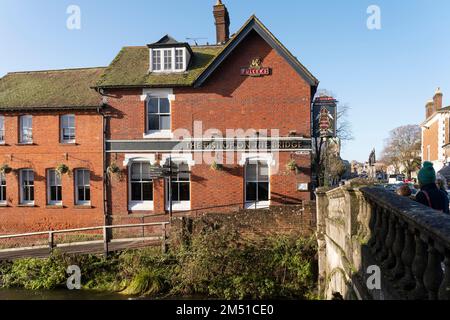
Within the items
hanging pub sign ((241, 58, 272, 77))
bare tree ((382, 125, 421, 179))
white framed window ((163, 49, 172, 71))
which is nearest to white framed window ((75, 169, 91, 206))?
white framed window ((163, 49, 172, 71))

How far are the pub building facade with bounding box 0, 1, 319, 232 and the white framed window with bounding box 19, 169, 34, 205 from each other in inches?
30.4

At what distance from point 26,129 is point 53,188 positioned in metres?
3.15

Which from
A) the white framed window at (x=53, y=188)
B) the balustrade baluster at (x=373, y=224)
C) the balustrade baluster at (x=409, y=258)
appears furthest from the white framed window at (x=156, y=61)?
the balustrade baluster at (x=409, y=258)

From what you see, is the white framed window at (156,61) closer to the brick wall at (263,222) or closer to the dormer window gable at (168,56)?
the dormer window gable at (168,56)

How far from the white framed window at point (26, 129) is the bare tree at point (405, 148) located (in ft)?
187

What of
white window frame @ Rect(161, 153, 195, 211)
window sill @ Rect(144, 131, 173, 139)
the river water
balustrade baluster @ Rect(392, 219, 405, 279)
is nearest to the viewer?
balustrade baluster @ Rect(392, 219, 405, 279)

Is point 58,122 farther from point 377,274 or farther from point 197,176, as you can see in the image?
point 377,274

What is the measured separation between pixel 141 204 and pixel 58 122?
550cm

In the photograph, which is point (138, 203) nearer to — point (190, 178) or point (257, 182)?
point (190, 178)

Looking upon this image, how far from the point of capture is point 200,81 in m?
14.6

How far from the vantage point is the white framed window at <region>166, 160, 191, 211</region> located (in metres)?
15.1

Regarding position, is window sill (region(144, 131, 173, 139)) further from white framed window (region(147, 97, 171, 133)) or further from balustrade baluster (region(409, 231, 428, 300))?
balustrade baluster (region(409, 231, 428, 300))

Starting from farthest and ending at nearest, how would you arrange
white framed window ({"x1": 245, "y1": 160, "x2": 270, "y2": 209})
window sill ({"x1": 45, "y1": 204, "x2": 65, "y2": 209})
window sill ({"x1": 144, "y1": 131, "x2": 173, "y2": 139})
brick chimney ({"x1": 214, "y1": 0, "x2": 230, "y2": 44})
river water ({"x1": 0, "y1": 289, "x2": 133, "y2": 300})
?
brick chimney ({"x1": 214, "y1": 0, "x2": 230, "y2": 44}) < window sill ({"x1": 45, "y1": 204, "x2": 65, "y2": 209}) < window sill ({"x1": 144, "y1": 131, "x2": 173, "y2": 139}) < white framed window ({"x1": 245, "y1": 160, "x2": 270, "y2": 209}) < river water ({"x1": 0, "y1": 289, "x2": 133, "y2": 300})

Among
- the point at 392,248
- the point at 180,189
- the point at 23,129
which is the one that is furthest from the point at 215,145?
the point at 392,248
